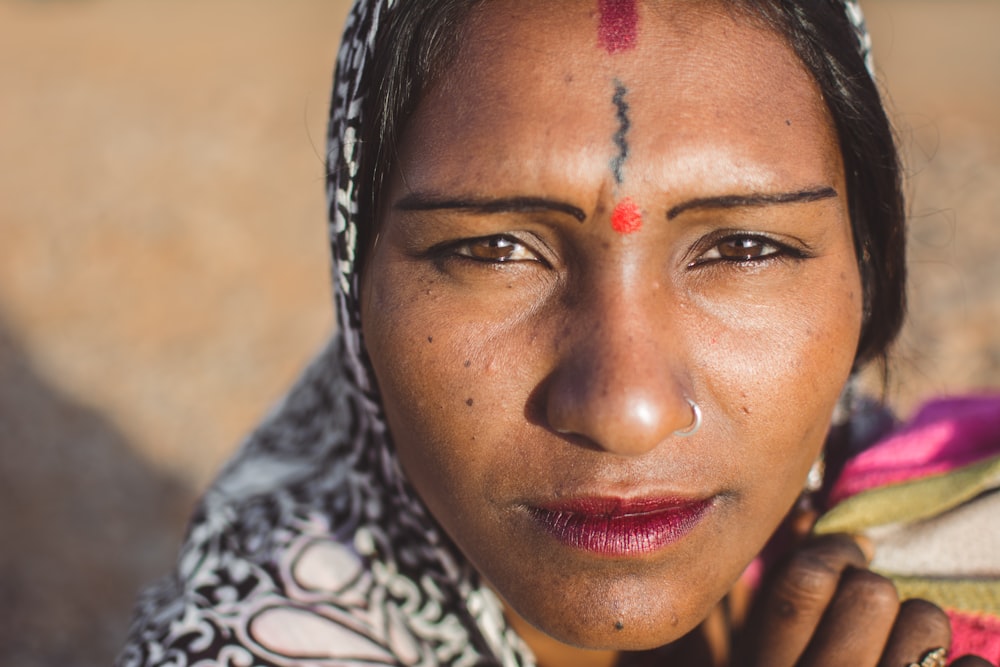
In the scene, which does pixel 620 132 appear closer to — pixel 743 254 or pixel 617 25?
pixel 617 25

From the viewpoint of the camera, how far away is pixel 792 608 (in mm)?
1690

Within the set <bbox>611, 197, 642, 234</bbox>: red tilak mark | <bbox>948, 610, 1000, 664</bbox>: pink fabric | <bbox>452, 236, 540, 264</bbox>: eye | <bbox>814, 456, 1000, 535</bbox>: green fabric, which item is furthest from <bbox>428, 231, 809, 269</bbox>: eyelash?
<bbox>948, 610, 1000, 664</bbox>: pink fabric

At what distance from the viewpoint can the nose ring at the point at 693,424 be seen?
56.2 inches

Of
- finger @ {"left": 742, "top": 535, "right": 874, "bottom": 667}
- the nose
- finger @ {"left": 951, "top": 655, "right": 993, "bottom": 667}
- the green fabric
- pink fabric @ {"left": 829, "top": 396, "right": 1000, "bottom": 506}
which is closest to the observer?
the nose

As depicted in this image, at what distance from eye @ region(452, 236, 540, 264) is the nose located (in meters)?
0.15

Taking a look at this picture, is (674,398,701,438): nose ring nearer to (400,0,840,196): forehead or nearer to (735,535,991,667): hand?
(400,0,840,196): forehead

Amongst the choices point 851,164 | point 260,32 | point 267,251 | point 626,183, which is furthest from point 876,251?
point 260,32

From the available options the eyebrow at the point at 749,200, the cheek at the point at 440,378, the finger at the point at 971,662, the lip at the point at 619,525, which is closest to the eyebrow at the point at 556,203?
the eyebrow at the point at 749,200

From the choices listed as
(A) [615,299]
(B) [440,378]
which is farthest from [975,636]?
(B) [440,378]

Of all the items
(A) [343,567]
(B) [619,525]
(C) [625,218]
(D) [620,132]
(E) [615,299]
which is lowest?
(A) [343,567]

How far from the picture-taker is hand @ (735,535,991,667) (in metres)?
1.63

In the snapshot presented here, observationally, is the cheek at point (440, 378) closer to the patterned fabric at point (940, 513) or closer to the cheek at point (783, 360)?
the cheek at point (783, 360)

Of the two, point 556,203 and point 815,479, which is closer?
point 556,203

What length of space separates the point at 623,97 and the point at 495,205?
10.4 inches
